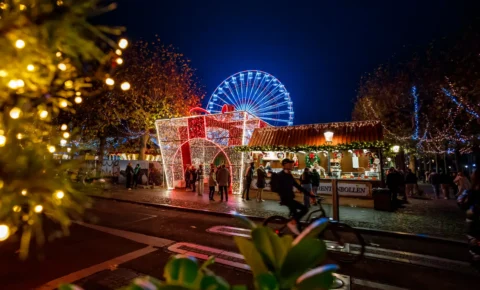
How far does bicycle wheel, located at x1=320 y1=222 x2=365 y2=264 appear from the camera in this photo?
540cm

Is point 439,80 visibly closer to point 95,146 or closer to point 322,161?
point 322,161

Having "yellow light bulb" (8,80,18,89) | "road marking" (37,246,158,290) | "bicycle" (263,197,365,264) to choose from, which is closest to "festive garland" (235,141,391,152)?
"bicycle" (263,197,365,264)

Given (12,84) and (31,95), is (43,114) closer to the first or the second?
(31,95)

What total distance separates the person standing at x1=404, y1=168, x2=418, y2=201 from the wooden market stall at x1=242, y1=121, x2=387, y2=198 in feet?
5.89

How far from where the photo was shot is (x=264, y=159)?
56.5 feet

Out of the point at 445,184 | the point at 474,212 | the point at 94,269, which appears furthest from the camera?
the point at 445,184

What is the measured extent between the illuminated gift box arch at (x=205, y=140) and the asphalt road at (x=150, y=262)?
804cm

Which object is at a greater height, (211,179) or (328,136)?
(328,136)

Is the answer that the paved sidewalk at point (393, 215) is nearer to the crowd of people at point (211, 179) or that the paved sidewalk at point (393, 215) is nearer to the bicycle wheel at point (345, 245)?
the crowd of people at point (211, 179)

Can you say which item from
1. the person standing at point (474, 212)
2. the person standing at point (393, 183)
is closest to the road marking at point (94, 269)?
the person standing at point (474, 212)

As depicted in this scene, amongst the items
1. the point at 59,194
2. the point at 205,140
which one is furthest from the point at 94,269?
the point at 205,140

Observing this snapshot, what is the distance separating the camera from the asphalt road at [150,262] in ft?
14.5

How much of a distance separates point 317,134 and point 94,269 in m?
11.5

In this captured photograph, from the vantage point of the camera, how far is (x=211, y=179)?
13539mm
